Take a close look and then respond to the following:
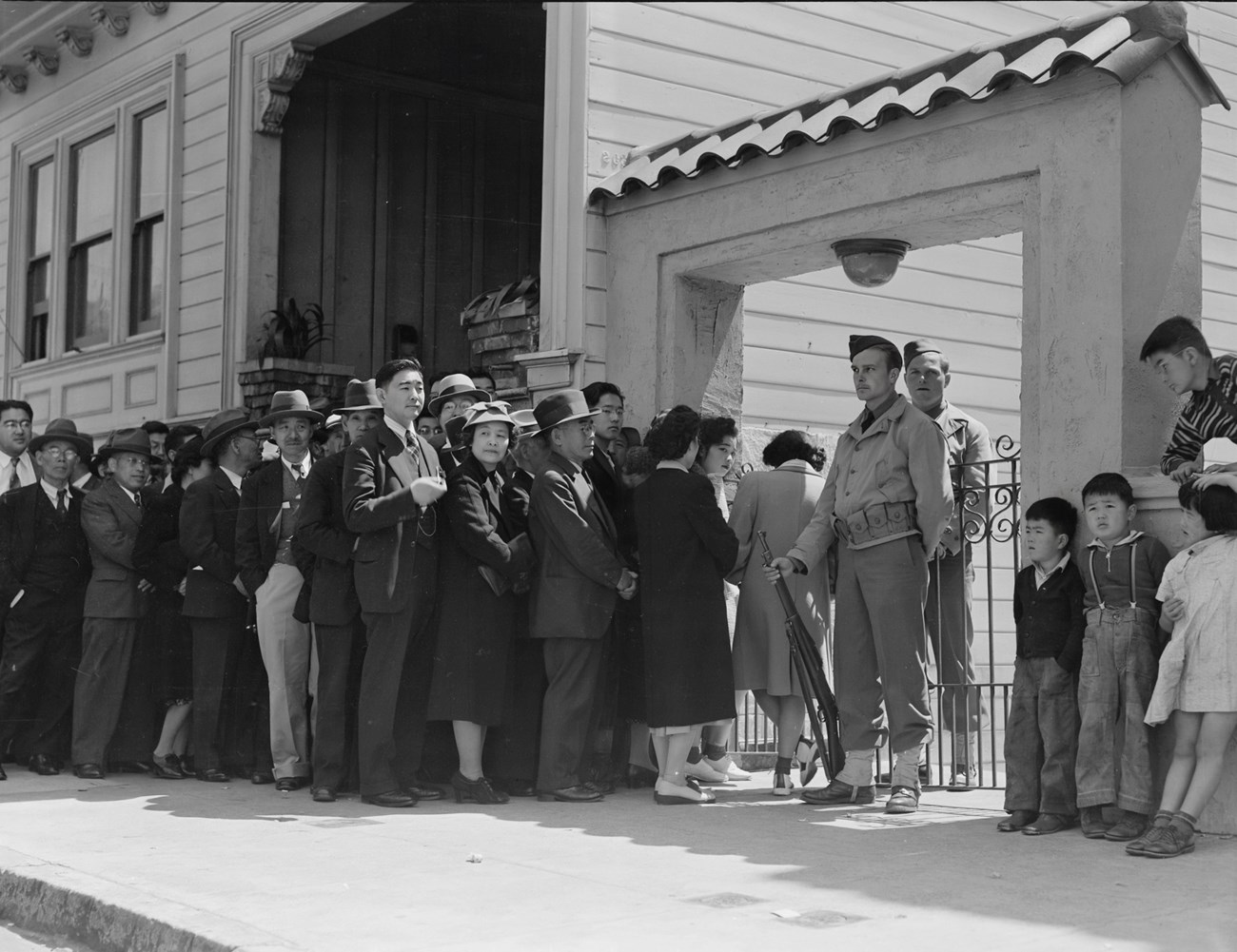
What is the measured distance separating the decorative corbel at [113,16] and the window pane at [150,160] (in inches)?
38.2

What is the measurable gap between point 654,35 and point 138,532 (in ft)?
15.7

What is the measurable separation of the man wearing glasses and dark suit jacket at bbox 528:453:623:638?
11.9 ft

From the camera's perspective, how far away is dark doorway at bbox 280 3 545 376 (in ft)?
46.0

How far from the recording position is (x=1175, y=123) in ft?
23.5

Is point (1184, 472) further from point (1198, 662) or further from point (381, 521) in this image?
point (381, 521)

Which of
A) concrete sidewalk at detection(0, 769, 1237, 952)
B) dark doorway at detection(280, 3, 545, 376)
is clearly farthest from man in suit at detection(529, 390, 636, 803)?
dark doorway at detection(280, 3, 545, 376)

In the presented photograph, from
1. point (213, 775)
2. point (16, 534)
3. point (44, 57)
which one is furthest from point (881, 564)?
point (44, 57)

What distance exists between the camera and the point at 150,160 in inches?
575

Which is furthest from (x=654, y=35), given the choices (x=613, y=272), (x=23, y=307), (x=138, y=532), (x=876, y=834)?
(x=23, y=307)

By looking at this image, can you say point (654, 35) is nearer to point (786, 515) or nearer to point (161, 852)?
point (786, 515)

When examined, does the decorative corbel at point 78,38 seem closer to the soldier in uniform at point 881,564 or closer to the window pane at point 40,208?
the window pane at point 40,208

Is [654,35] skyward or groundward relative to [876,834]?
skyward

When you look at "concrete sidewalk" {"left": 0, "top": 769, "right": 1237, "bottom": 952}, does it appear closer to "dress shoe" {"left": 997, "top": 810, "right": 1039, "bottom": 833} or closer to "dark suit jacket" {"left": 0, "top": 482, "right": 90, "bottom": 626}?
"dress shoe" {"left": 997, "top": 810, "right": 1039, "bottom": 833}

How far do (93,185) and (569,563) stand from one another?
10092 mm
